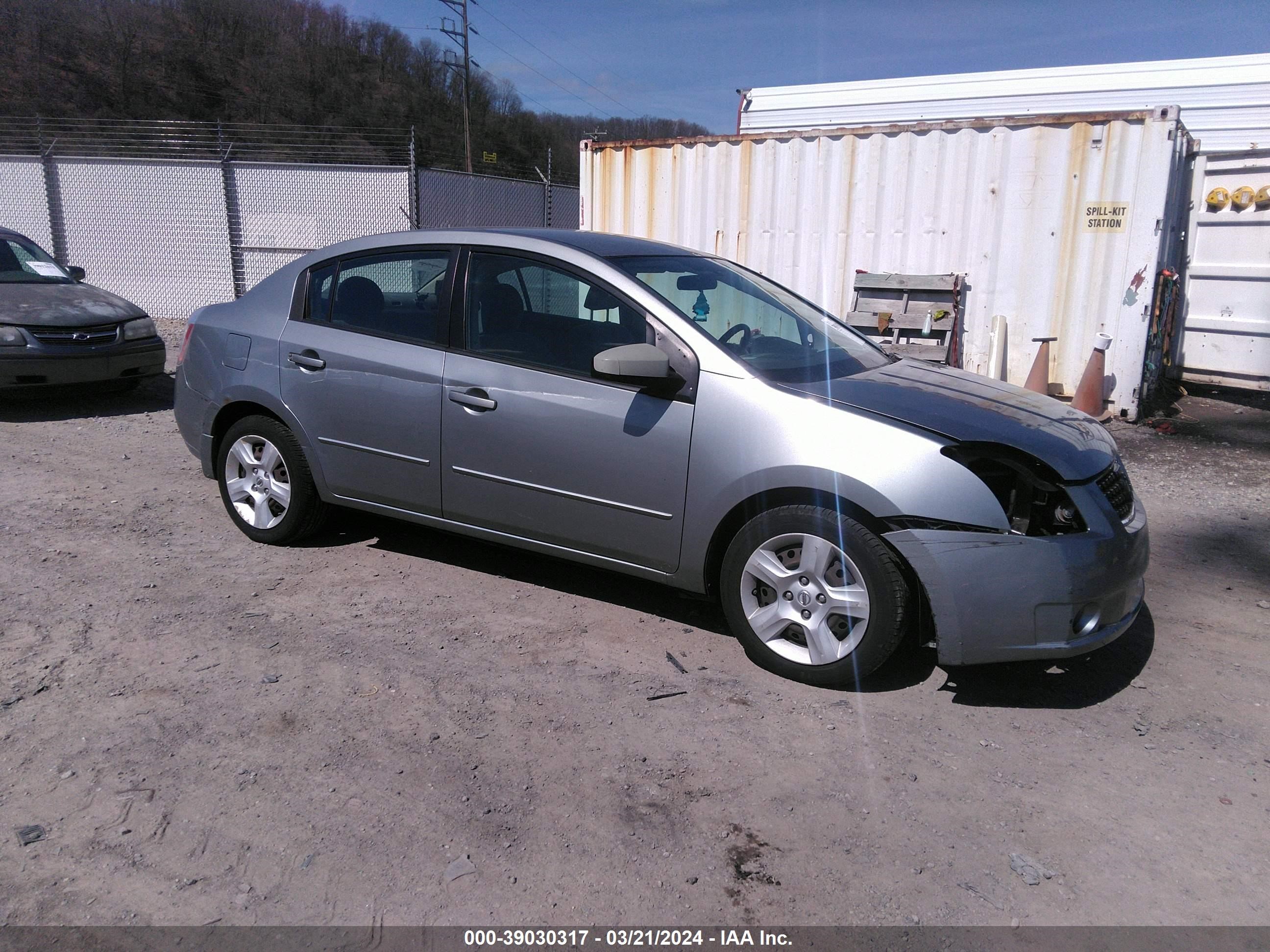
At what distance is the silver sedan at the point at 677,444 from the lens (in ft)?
10.9

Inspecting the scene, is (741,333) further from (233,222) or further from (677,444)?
(233,222)

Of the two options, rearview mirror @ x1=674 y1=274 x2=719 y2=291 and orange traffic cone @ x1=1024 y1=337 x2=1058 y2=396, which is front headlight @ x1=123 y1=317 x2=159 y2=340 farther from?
orange traffic cone @ x1=1024 y1=337 x2=1058 y2=396

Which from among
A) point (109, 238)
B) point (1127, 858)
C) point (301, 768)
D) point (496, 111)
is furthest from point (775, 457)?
point (496, 111)

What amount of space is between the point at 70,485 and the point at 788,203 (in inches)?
272

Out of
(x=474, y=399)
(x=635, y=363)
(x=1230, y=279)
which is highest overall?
(x=1230, y=279)

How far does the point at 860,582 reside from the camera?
3.40m

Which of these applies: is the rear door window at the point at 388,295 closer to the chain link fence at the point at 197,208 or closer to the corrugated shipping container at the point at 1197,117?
the corrugated shipping container at the point at 1197,117

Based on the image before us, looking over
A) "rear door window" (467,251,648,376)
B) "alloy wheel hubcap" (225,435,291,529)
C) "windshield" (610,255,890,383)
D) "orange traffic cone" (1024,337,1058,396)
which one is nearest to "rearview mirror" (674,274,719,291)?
"windshield" (610,255,890,383)

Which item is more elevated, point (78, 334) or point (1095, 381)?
point (78, 334)

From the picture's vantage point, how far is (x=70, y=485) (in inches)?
235

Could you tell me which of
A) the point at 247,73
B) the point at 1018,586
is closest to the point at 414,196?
the point at 1018,586

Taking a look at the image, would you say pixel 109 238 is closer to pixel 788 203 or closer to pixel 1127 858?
pixel 788 203

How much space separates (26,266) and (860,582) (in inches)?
338

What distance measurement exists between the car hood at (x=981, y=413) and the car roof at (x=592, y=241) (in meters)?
1.14
